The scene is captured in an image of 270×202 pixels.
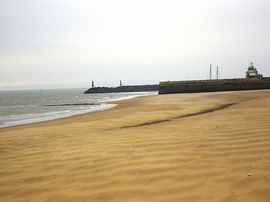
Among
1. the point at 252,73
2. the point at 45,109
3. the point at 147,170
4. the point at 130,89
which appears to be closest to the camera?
the point at 147,170

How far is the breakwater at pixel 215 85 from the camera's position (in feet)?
184

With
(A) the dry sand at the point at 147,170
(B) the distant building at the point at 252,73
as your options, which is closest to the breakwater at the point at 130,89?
(B) the distant building at the point at 252,73

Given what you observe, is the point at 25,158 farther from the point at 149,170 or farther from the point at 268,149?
the point at 268,149

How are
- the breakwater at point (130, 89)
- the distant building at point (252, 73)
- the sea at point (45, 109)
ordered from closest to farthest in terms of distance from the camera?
1. the sea at point (45, 109)
2. the distant building at point (252, 73)
3. the breakwater at point (130, 89)

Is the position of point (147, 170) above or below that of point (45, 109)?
above

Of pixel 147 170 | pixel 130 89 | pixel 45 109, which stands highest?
pixel 147 170

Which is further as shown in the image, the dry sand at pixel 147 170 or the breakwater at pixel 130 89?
the breakwater at pixel 130 89

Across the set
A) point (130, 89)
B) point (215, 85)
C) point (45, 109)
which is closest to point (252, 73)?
point (215, 85)

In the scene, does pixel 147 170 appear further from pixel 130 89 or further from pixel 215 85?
pixel 130 89

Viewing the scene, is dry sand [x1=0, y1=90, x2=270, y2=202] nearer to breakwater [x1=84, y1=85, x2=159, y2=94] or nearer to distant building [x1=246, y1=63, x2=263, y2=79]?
distant building [x1=246, y1=63, x2=263, y2=79]

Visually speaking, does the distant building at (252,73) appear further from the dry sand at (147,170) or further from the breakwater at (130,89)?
the dry sand at (147,170)

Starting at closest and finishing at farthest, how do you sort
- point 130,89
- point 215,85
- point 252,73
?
point 215,85 < point 252,73 < point 130,89

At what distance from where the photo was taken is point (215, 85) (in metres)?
59.3

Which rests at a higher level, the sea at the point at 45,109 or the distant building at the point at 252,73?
the distant building at the point at 252,73
